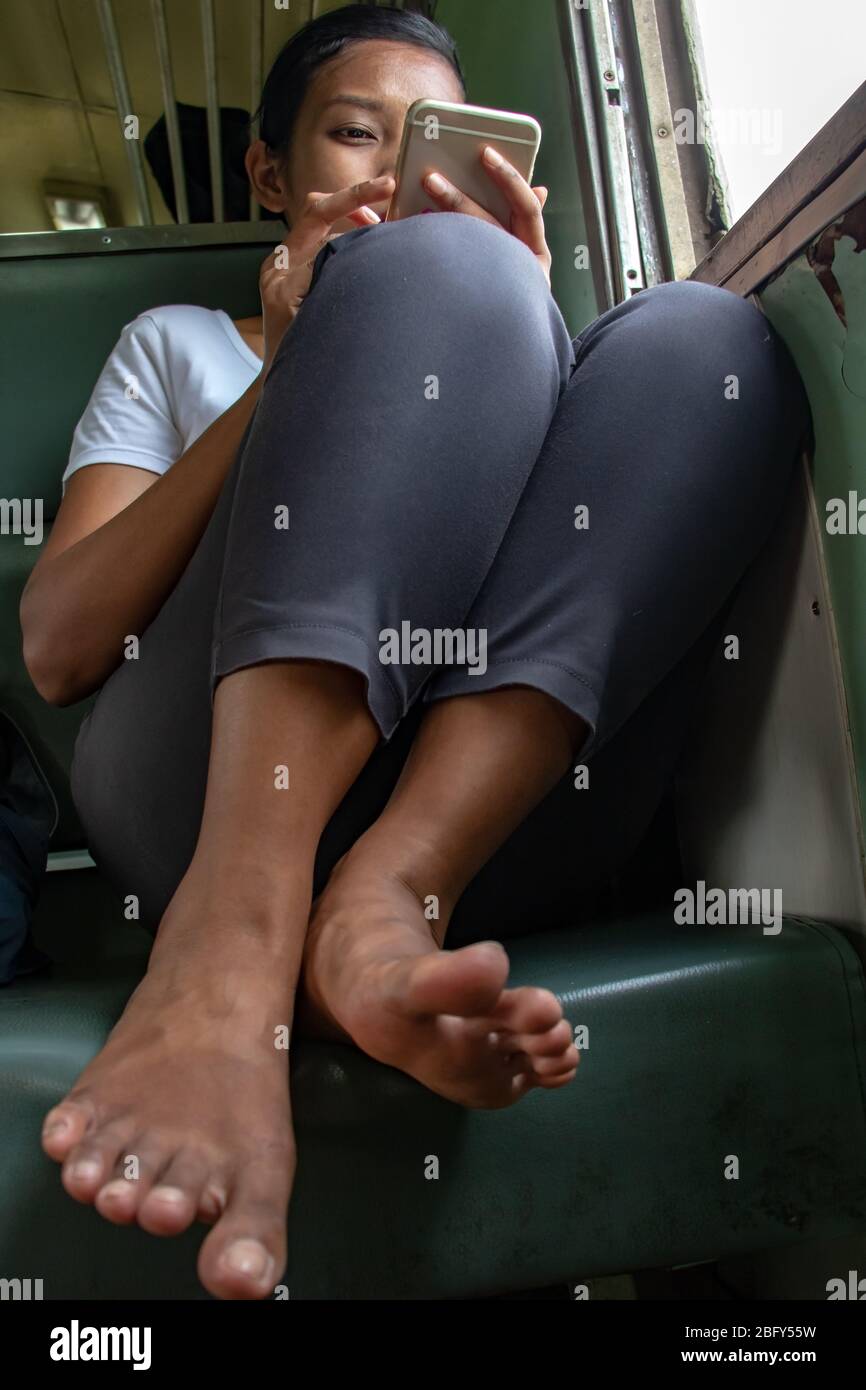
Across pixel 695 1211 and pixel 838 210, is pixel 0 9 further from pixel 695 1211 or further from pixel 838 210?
pixel 695 1211

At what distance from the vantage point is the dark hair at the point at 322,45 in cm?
90

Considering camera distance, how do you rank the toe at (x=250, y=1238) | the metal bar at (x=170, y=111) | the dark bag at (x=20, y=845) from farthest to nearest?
the metal bar at (x=170, y=111) < the dark bag at (x=20, y=845) < the toe at (x=250, y=1238)

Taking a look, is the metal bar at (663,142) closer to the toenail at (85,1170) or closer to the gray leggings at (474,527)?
the gray leggings at (474,527)

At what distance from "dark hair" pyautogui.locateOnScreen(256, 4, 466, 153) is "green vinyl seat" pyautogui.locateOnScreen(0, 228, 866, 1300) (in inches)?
29.9

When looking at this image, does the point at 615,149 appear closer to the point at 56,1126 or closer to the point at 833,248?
the point at 833,248

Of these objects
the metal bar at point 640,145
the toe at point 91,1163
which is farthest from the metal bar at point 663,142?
the toe at point 91,1163

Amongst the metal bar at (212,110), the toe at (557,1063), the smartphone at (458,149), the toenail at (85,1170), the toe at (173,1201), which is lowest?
the toe at (173,1201)

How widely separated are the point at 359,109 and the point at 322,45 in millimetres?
86

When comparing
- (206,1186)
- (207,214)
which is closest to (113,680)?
(206,1186)

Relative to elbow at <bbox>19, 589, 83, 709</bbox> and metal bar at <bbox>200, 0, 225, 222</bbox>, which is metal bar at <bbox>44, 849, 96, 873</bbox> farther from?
metal bar at <bbox>200, 0, 225, 222</bbox>

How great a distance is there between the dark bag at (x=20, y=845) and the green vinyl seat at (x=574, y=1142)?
0.06 m

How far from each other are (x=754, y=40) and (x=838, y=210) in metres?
0.45

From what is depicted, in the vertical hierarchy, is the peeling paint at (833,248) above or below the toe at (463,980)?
above

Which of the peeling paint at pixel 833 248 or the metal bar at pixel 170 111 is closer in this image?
the peeling paint at pixel 833 248
